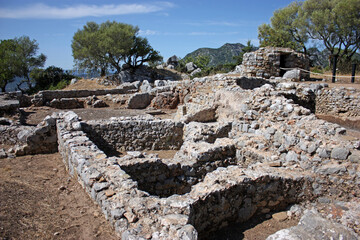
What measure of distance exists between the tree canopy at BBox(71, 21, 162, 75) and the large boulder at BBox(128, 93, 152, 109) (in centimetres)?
1496

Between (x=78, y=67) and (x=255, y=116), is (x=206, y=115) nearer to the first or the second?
(x=255, y=116)

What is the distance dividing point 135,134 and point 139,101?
8.45 metres

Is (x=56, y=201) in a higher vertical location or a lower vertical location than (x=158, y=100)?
lower

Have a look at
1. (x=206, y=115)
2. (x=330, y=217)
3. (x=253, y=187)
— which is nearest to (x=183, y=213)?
(x=253, y=187)

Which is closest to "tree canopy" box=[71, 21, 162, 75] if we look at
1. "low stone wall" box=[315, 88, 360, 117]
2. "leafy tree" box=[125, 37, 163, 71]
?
"leafy tree" box=[125, 37, 163, 71]

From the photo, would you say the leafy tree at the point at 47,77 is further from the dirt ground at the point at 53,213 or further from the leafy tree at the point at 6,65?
the dirt ground at the point at 53,213

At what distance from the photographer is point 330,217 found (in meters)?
4.71

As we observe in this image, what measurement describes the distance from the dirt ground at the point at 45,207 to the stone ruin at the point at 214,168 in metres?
0.26

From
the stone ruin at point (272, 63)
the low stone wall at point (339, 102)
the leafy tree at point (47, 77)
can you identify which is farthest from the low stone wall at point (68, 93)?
the low stone wall at point (339, 102)

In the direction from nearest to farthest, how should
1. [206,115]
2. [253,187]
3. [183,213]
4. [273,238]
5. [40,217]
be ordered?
[273,238], [183,213], [40,217], [253,187], [206,115]

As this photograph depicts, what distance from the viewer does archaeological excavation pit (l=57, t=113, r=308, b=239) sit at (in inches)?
143

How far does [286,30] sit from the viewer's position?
1232 inches

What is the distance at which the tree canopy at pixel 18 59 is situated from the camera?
97.1ft

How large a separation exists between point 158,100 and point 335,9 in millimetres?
22329
